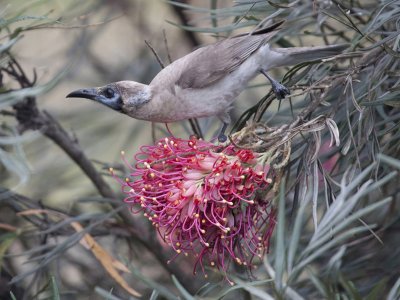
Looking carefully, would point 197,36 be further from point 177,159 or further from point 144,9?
point 177,159

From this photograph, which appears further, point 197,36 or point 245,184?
point 197,36

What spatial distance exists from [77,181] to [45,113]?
2.08 ft

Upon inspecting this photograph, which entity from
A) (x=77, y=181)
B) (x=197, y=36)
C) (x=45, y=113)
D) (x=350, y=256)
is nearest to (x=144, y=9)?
(x=197, y=36)

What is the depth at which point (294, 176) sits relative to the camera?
4.97 feet

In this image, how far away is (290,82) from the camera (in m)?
1.42

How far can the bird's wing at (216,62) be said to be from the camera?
1.76 meters

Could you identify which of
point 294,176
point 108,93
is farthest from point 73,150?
point 294,176

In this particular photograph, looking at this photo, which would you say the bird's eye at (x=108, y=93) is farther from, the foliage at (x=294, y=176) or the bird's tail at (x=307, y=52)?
the bird's tail at (x=307, y=52)

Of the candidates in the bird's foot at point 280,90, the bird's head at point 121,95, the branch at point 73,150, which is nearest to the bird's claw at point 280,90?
the bird's foot at point 280,90

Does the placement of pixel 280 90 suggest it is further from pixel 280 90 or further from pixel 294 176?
pixel 294 176

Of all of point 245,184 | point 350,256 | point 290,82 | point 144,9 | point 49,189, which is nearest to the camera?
point 245,184

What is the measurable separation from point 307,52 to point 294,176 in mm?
301

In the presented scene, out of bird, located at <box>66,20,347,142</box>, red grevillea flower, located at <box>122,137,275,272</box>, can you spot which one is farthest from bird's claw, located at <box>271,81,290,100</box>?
bird, located at <box>66,20,347,142</box>

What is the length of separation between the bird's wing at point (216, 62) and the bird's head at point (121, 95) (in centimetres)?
10
